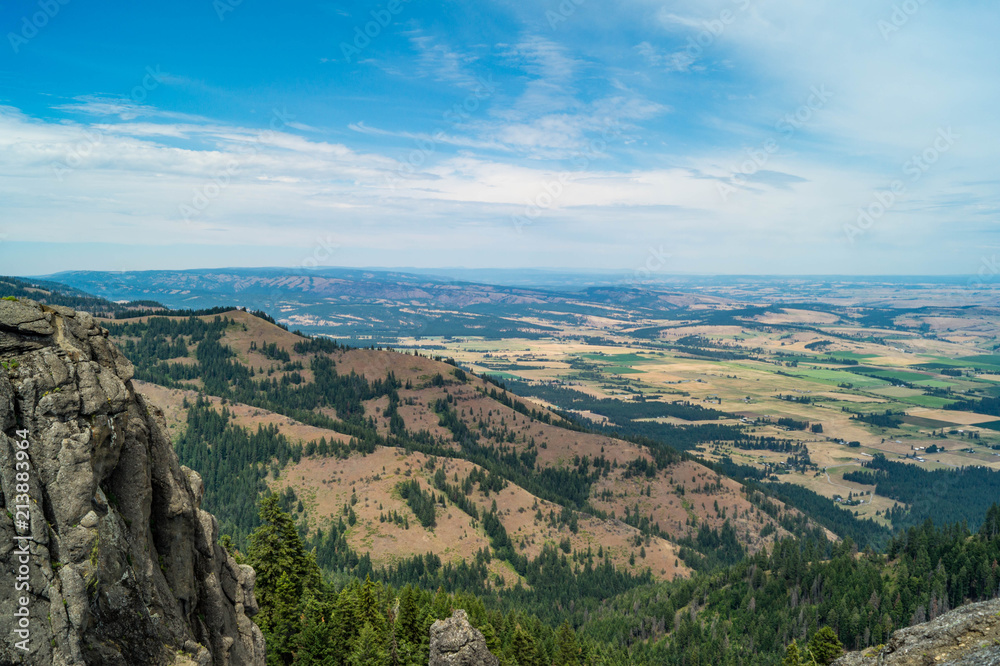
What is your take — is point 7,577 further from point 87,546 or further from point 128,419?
point 128,419

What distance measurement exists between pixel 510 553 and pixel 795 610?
85.6 meters

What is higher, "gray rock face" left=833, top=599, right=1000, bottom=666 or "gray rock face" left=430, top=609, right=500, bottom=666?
"gray rock face" left=833, top=599, right=1000, bottom=666

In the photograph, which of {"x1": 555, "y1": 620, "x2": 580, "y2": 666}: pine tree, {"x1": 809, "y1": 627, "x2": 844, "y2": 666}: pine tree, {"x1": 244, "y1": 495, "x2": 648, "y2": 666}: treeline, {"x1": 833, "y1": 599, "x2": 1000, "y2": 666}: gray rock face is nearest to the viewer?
{"x1": 833, "y1": 599, "x2": 1000, "y2": 666}: gray rock face

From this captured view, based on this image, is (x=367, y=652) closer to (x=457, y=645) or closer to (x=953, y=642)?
(x=457, y=645)

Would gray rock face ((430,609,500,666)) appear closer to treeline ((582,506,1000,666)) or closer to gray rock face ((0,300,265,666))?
gray rock face ((0,300,265,666))

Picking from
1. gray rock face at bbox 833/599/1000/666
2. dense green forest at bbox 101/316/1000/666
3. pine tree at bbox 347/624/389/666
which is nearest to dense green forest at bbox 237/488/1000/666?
dense green forest at bbox 101/316/1000/666

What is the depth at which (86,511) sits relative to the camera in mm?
23438

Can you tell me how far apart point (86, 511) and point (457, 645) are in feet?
139

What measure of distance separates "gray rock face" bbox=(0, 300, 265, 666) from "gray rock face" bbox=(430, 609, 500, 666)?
29.7 m

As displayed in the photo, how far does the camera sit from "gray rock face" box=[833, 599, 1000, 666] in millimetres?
28094

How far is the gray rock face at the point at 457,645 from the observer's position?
56188 millimetres

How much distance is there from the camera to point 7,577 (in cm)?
2053

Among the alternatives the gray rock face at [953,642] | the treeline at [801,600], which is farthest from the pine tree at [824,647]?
the gray rock face at [953,642]

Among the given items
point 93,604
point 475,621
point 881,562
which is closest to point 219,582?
point 93,604
